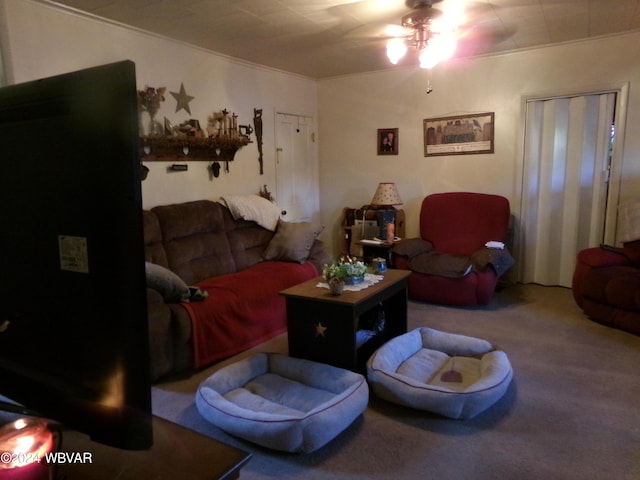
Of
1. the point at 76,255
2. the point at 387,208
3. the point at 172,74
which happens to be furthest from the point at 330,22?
the point at 76,255

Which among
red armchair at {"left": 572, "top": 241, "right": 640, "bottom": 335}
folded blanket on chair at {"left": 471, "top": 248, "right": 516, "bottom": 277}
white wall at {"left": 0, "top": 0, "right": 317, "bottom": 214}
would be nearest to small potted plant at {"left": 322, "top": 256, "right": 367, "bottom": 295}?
folded blanket on chair at {"left": 471, "top": 248, "right": 516, "bottom": 277}

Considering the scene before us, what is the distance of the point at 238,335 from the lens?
10.4 feet

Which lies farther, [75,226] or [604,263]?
[604,263]

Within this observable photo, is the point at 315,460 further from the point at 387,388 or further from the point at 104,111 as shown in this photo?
the point at 104,111

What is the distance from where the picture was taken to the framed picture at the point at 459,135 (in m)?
4.74

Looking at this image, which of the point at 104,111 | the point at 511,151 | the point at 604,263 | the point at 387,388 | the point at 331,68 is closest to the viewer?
the point at 104,111

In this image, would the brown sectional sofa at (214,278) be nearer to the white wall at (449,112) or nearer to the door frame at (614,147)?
the white wall at (449,112)

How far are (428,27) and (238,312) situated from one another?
8.35ft

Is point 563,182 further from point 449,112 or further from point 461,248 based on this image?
point 449,112

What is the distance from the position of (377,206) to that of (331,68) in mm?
1638

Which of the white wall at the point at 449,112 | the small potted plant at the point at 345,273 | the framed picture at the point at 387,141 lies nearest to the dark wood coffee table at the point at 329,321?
the small potted plant at the point at 345,273

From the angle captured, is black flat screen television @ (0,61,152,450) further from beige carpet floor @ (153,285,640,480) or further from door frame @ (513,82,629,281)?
door frame @ (513,82,629,281)

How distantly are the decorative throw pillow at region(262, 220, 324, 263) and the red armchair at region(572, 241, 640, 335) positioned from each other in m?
2.29

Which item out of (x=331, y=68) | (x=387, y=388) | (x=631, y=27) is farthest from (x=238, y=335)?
(x=631, y=27)
